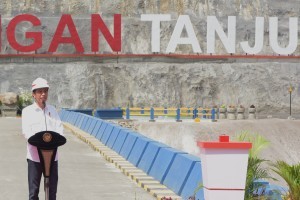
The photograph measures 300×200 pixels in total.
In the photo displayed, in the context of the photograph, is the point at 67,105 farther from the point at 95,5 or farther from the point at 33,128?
the point at 33,128

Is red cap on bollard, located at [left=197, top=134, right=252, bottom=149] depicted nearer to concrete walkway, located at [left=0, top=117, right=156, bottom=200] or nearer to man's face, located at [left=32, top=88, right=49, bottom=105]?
man's face, located at [left=32, top=88, right=49, bottom=105]

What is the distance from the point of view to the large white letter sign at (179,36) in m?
82.2

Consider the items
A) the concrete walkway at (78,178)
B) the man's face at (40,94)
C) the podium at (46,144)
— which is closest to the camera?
the podium at (46,144)

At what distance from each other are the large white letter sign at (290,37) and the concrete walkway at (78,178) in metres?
58.3

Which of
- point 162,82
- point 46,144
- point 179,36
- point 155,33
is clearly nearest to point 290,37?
point 179,36

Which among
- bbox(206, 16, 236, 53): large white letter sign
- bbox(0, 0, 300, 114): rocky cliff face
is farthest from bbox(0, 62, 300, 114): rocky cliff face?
bbox(206, 16, 236, 53): large white letter sign

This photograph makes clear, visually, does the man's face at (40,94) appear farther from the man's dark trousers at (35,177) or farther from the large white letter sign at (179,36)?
the large white letter sign at (179,36)

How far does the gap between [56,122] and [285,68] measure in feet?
245

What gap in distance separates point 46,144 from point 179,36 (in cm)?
7328

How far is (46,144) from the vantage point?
385 inches

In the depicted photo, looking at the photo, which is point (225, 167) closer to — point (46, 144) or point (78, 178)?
point (46, 144)

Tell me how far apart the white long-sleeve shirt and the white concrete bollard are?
2192 mm

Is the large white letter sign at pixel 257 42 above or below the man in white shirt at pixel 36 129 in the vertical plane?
above

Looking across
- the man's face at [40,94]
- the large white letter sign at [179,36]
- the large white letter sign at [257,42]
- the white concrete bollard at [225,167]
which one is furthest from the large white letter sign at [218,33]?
the white concrete bollard at [225,167]
